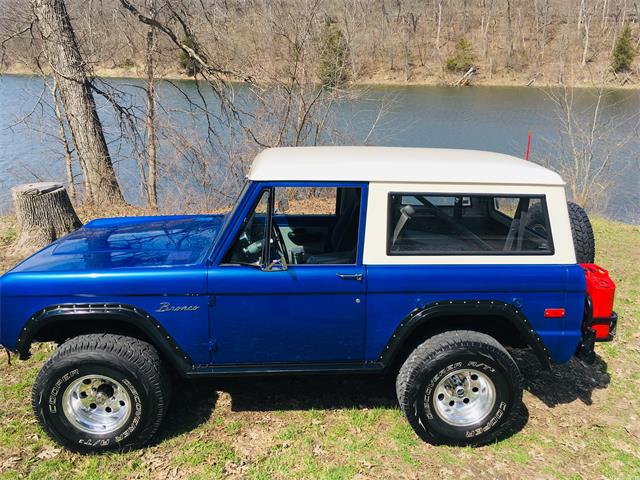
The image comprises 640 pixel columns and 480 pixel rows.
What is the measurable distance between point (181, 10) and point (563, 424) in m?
10.6

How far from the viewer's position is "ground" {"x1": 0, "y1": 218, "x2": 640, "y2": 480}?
10.2 feet

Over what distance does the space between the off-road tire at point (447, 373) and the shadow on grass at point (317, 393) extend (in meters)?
0.28

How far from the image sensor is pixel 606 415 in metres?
→ 3.78

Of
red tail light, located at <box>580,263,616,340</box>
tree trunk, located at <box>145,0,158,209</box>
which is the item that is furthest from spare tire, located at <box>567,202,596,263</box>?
tree trunk, located at <box>145,0,158,209</box>

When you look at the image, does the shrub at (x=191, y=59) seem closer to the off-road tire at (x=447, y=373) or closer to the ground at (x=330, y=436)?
the ground at (x=330, y=436)

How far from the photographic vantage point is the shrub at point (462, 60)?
4694 centimetres

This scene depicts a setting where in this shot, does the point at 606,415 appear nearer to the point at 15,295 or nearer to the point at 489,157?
the point at 489,157

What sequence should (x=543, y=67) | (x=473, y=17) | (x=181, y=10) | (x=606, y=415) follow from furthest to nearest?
(x=473, y=17) → (x=543, y=67) → (x=181, y=10) → (x=606, y=415)

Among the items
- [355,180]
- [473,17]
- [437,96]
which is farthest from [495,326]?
[473,17]

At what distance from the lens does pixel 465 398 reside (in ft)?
11.0

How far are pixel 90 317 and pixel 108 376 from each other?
15.2 inches

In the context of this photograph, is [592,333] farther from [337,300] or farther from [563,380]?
[337,300]

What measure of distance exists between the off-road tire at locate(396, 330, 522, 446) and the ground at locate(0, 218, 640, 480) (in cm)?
13

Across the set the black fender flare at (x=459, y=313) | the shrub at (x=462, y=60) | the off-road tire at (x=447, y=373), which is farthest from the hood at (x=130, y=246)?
the shrub at (x=462, y=60)
